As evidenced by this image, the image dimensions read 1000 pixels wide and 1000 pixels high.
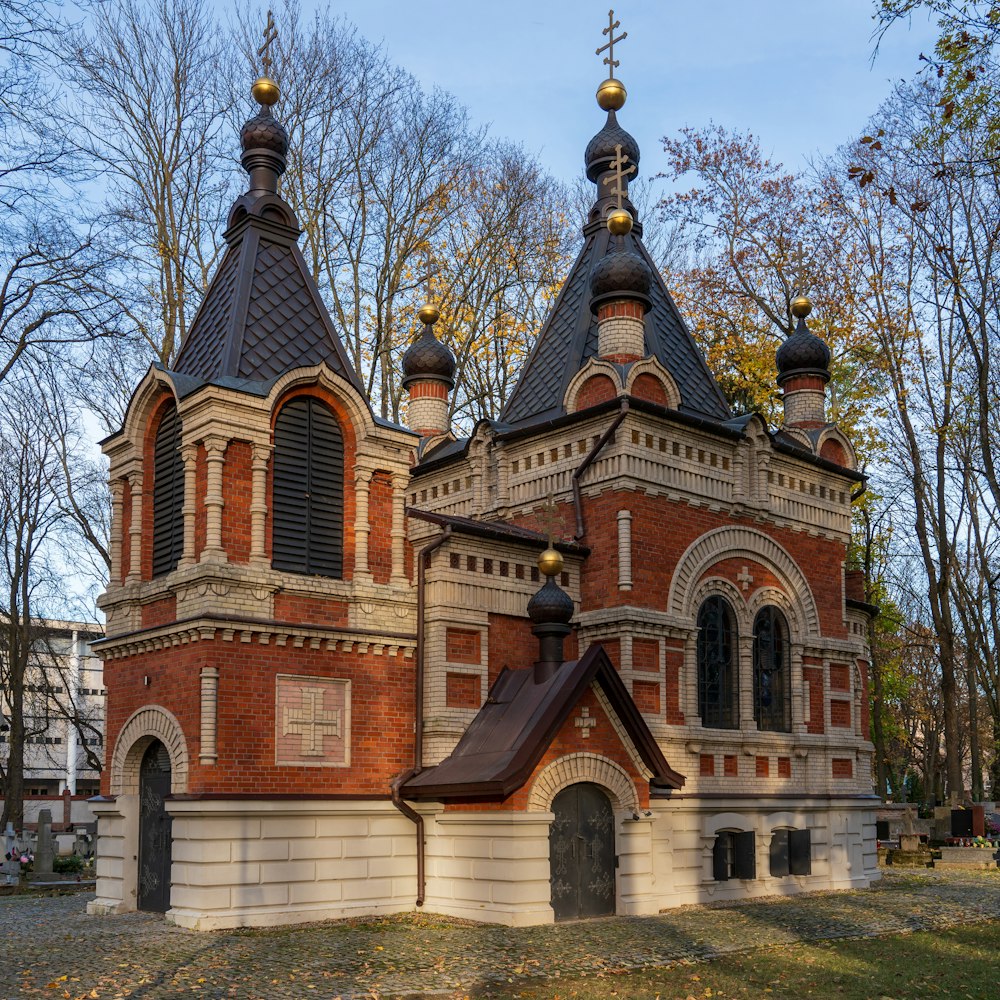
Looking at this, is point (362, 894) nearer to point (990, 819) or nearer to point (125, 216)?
point (125, 216)

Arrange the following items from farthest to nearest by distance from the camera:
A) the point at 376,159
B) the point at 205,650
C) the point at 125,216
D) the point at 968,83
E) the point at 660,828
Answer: the point at 376,159 < the point at 125,216 < the point at 660,828 < the point at 205,650 < the point at 968,83

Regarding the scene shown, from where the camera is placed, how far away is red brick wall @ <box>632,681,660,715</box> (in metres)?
15.0

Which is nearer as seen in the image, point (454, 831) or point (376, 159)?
point (454, 831)

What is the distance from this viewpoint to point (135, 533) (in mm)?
14570

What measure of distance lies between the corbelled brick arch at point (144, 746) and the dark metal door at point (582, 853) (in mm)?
4049

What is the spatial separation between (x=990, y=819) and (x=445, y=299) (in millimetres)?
16696

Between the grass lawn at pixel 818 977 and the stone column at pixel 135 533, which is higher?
the stone column at pixel 135 533

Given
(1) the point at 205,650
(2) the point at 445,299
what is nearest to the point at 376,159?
(2) the point at 445,299

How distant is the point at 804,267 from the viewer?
85.4 ft

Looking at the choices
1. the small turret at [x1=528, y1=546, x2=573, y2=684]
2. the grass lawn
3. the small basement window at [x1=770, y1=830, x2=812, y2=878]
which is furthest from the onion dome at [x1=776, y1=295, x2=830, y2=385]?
the grass lawn

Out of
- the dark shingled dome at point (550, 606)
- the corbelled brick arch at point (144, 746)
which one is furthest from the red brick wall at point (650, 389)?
the corbelled brick arch at point (144, 746)

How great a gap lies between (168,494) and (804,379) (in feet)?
33.7

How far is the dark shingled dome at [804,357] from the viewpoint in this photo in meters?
19.5

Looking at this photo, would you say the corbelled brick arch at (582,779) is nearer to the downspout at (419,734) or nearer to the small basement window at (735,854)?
the downspout at (419,734)
